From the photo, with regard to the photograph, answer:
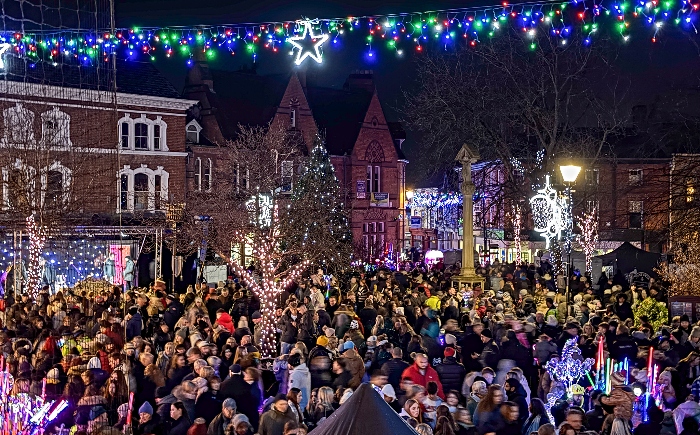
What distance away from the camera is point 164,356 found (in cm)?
1447

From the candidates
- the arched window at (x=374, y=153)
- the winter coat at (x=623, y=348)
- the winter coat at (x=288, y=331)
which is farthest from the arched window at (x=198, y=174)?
the winter coat at (x=623, y=348)

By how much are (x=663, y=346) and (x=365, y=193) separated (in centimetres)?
4573

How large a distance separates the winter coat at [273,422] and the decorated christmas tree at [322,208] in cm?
2415

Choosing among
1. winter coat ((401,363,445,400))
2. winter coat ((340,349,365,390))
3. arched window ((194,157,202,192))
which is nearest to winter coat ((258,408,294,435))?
winter coat ((401,363,445,400))

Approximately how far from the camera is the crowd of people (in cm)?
1083

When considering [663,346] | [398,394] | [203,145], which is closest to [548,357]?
[663,346]

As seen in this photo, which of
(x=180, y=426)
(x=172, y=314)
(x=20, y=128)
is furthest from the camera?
(x=20, y=128)

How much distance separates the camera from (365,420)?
537cm

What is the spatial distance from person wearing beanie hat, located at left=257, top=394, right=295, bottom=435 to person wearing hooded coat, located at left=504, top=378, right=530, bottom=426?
266cm

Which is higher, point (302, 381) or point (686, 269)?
point (686, 269)

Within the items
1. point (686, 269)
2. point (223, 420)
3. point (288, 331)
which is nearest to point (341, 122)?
point (686, 269)

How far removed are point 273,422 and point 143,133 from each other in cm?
3790

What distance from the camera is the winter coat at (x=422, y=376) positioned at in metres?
12.5

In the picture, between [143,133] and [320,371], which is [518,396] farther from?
[143,133]
